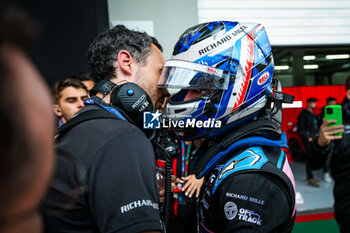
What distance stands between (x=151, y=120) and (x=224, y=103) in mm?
374

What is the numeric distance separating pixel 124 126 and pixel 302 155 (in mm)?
5395

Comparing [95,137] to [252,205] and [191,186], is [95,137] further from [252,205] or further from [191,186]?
[191,186]

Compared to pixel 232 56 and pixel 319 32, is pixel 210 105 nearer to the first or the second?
pixel 232 56

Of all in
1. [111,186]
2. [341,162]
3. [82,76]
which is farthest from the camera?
[82,76]

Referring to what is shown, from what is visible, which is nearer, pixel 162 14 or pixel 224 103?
pixel 224 103

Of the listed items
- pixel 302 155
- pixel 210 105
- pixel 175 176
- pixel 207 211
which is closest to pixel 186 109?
pixel 210 105

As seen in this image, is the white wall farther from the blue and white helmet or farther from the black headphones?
the black headphones

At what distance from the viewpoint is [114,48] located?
134 cm

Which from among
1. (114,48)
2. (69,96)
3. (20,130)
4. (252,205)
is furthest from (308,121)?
(20,130)

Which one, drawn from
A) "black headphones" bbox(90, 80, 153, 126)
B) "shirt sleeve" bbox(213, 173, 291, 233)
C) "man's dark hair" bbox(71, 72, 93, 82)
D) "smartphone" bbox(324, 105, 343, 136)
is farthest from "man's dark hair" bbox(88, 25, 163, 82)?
"man's dark hair" bbox(71, 72, 93, 82)

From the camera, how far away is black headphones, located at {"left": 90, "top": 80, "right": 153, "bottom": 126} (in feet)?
3.86

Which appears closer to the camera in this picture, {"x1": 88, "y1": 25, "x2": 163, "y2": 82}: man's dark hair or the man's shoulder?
the man's shoulder

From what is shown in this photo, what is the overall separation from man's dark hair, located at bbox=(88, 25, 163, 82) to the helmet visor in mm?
181

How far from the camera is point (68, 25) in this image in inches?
124
